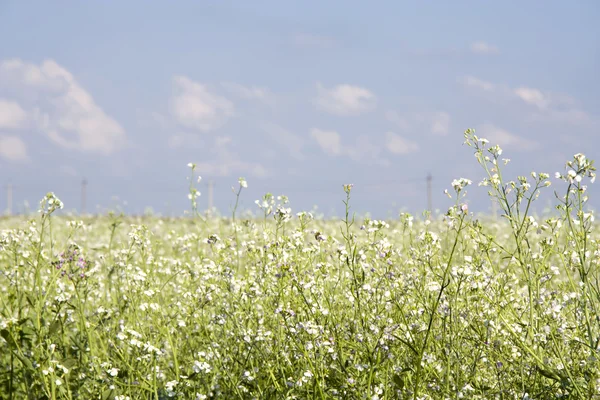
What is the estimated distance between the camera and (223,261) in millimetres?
4645

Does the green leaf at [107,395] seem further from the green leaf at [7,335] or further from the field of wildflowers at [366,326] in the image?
the green leaf at [7,335]

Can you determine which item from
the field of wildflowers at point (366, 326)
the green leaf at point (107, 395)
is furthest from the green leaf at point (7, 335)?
the green leaf at point (107, 395)

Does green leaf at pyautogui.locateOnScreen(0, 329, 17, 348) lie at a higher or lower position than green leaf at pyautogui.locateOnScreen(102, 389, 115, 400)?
higher

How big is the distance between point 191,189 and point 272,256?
37.5 inches

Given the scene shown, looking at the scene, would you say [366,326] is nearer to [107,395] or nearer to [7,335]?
A: [107,395]

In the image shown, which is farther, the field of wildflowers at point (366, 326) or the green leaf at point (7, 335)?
the green leaf at point (7, 335)

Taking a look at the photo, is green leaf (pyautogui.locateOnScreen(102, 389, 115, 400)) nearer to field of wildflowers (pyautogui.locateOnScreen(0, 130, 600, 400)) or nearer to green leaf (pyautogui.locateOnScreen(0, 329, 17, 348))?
field of wildflowers (pyautogui.locateOnScreen(0, 130, 600, 400))

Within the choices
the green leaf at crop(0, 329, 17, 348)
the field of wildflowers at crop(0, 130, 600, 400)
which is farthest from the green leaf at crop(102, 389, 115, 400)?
the green leaf at crop(0, 329, 17, 348)

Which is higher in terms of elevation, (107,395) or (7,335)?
(7,335)

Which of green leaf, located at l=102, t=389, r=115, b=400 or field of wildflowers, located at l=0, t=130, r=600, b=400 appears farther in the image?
green leaf, located at l=102, t=389, r=115, b=400

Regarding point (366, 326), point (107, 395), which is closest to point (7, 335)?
point (107, 395)

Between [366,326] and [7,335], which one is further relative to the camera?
[7,335]

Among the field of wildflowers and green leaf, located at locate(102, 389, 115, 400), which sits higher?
the field of wildflowers

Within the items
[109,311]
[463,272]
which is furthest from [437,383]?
[109,311]
